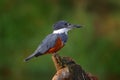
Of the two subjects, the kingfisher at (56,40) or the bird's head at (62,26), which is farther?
the bird's head at (62,26)

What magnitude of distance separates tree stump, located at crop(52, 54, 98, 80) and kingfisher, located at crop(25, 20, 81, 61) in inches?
14.2

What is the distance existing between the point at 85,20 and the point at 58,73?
645 centimetres

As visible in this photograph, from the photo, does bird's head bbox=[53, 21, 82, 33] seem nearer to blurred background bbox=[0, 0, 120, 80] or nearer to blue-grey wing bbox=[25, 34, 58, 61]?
blue-grey wing bbox=[25, 34, 58, 61]

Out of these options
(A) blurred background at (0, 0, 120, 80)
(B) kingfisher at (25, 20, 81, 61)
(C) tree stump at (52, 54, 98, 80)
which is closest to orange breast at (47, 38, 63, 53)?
(B) kingfisher at (25, 20, 81, 61)

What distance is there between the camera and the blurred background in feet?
32.4

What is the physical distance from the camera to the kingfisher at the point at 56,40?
13.6 ft

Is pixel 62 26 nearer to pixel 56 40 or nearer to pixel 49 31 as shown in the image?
pixel 56 40

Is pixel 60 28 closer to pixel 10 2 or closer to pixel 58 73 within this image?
pixel 58 73

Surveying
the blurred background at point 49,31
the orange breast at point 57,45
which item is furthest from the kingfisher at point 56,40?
the blurred background at point 49,31

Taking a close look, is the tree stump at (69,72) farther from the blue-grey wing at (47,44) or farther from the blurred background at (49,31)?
the blurred background at (49,31)

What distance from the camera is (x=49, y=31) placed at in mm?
9758

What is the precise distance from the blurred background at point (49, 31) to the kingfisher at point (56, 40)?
5195 mm

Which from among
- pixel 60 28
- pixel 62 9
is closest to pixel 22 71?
pixel 62 9

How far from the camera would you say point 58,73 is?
11.9ft
